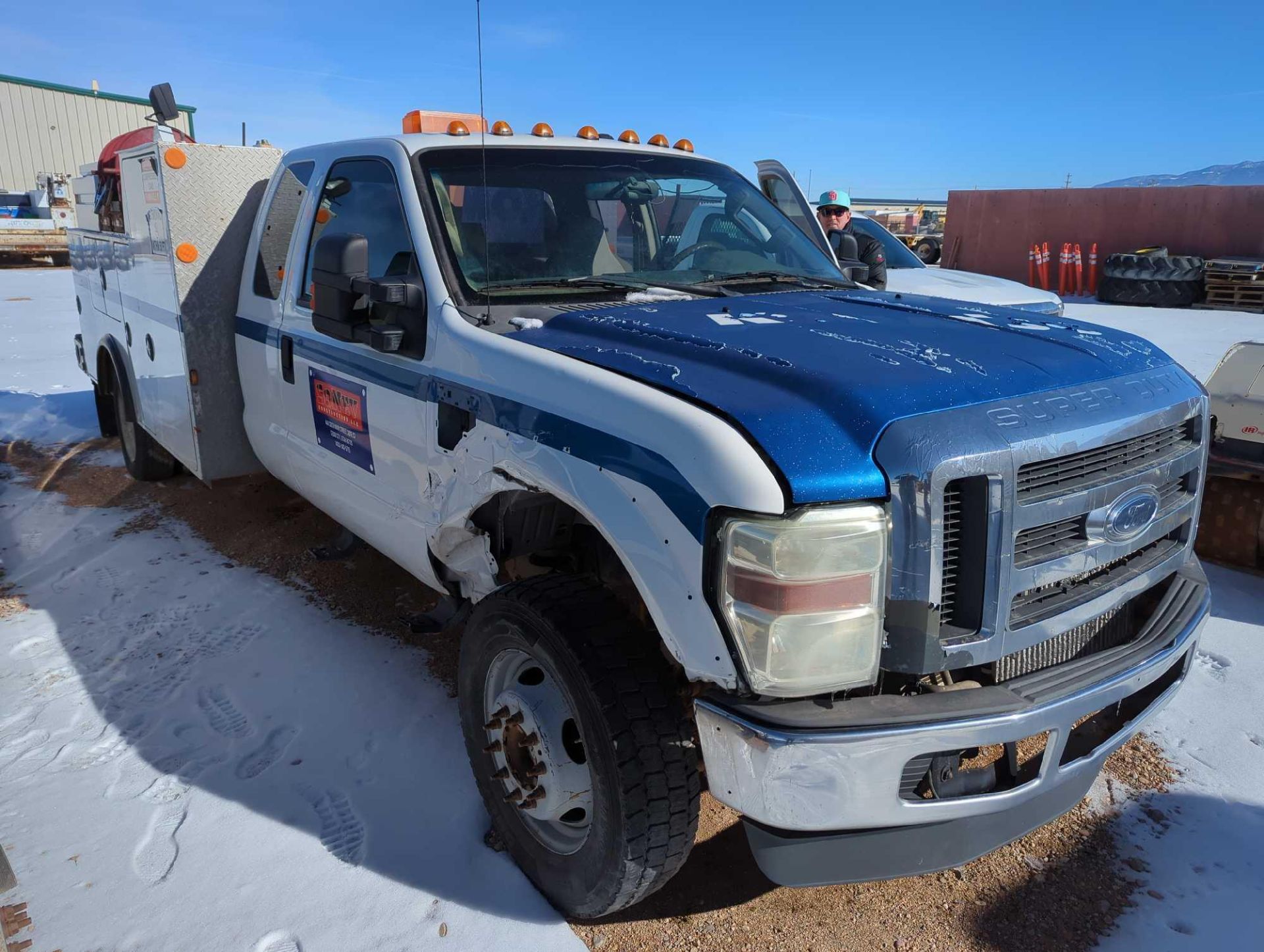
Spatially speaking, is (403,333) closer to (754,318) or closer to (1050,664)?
(754,318)

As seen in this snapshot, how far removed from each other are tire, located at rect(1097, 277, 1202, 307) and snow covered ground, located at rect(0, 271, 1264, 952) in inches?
581

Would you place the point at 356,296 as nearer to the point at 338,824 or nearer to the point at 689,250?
the point at 689,250

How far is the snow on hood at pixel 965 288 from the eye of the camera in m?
7.22

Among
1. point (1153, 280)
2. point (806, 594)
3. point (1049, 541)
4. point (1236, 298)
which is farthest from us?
point (1153, 280)

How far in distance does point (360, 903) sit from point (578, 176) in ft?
8.14

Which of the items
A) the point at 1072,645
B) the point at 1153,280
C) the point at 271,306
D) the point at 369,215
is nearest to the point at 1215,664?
the point at 1072,645

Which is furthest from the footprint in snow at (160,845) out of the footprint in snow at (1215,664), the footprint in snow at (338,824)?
the footprint in snow at (1215,664)

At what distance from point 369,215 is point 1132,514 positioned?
103 inches

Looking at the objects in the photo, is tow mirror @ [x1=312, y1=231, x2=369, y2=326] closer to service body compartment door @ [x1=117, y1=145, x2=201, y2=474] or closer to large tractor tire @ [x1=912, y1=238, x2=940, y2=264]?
service body compartment door @ [x1=117, y1=145, x2=201, y2=474]

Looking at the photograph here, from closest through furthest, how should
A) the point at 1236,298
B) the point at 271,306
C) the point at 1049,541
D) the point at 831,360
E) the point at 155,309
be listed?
the point at 1049,541 < the point at 831,360 < the point at 271,306 < the point at 155,309 < the point at 1236,298

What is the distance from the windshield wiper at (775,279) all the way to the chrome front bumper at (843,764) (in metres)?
1.75

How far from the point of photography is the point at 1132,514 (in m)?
2.28

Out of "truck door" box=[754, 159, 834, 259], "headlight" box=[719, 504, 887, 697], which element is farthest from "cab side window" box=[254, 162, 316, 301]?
"truck door" box=[754, 159, 834, 259]

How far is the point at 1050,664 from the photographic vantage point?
89.2 inches
